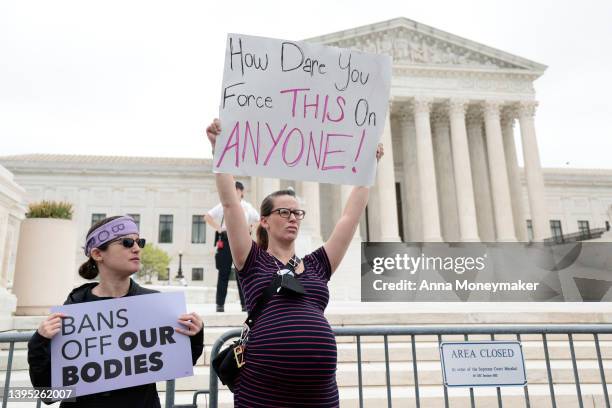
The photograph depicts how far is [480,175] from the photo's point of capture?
36062mm

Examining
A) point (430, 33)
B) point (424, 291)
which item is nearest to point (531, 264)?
point (424, 291)

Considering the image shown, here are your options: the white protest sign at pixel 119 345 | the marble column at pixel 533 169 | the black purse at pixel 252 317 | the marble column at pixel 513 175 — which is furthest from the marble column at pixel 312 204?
the black purse at pixel 252 317

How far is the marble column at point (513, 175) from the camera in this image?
3456 cm

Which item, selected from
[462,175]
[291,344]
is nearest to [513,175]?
[462,175]

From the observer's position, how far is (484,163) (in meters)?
36.2

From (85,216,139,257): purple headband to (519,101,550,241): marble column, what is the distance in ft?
112

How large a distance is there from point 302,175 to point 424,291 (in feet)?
35.9

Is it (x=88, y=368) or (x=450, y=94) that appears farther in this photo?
(x=450, y=94)

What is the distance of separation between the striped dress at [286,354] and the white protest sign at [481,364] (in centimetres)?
110

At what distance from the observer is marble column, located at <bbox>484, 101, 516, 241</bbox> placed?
32.4 meters

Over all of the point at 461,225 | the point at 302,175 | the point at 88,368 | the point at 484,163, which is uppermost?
the point at 484,163

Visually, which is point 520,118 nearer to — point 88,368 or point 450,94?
point 450,94

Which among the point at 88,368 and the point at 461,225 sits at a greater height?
the point at 461,225

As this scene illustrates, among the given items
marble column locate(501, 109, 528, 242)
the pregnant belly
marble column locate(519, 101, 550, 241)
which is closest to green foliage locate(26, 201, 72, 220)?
the pregnant belly
